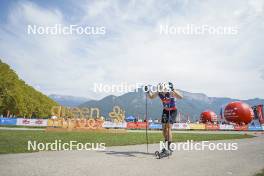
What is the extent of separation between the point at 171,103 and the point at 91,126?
27357 millimetres

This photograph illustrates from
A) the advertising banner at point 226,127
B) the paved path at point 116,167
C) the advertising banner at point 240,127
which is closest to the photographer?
the paved path at point 116,167

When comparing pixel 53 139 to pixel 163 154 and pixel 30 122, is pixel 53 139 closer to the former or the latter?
pixel 163 154

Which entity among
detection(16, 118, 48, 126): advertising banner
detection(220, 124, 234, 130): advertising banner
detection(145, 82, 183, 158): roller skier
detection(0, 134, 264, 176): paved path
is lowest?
detection(220, 124, 234, 130): advertising banner

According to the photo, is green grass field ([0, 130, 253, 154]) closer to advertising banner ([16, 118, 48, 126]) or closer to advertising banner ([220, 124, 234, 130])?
advertising banner ([16, 118, 48, 126])

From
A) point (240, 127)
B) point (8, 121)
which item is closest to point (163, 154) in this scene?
point (8, 121)

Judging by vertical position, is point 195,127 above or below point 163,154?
below

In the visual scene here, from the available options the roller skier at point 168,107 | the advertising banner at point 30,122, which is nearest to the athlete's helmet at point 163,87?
the roller skier at point 168,107

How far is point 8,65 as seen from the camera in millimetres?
64312

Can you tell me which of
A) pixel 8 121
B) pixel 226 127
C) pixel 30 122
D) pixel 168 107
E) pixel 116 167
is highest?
pixel 168 107

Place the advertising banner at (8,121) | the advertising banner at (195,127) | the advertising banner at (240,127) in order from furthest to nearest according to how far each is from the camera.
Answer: the advertising banner at (195,127), the advertising banner at (240,127), the advertising banner at (8,121)

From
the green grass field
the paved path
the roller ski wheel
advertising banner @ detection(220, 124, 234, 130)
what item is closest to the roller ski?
the roller ski wheel

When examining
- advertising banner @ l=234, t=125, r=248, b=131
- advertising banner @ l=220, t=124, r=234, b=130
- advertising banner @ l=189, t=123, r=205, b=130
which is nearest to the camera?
advertising banner @ l=234, t=125, r=248, b=131

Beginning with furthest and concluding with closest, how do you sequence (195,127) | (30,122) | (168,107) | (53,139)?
(195,127) < (30,122) < (53,139) < (168,107)

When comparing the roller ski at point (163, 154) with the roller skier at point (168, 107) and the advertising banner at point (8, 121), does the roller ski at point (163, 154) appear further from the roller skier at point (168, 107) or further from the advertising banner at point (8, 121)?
the advertising banner at point (8, 121)
